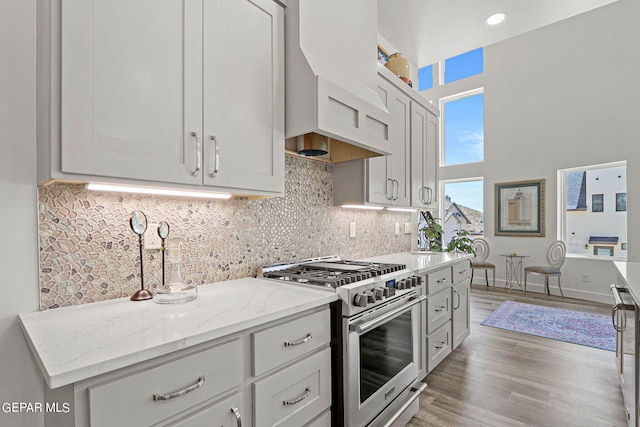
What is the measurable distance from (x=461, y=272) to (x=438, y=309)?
64cm

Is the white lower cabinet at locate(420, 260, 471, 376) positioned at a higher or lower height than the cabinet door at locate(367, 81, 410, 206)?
lower

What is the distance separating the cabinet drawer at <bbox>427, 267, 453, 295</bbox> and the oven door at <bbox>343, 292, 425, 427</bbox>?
0.89 feet

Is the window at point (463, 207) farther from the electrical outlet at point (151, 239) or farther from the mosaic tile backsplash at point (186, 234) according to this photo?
the electrical outlet at point (151, 239)

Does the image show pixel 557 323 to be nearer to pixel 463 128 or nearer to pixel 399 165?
pixel 399 165

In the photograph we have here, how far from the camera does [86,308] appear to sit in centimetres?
123

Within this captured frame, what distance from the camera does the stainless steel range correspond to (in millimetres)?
1507

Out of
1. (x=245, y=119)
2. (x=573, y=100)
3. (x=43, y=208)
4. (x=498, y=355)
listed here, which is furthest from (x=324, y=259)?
(x=573, y=100)

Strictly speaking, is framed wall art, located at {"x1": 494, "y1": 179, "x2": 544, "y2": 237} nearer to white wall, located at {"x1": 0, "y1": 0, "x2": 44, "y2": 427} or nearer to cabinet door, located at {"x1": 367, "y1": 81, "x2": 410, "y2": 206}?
cabinet door, located at {"x1": 367, "y1": 81, "x2": 410, "y2": 206}

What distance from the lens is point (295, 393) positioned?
1307 millimetres

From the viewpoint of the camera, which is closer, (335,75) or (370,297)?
(370,297)

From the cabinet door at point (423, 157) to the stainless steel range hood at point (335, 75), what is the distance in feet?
2.91

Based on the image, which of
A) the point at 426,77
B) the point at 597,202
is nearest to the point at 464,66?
the point at 426,77

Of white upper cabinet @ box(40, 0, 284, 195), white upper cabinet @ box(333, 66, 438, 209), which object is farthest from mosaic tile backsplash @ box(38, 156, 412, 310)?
white upper cabinet @ box(40, 0, 284, 195)

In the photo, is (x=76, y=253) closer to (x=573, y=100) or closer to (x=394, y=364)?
(x=394, y=364)
